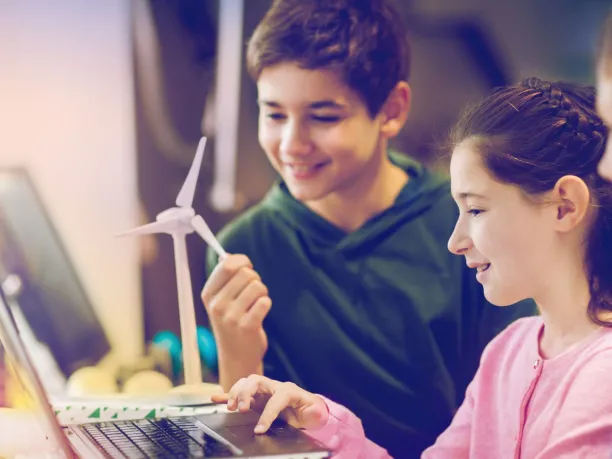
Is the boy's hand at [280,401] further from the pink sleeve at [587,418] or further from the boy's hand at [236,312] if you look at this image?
the pink sleeve at [587,418]

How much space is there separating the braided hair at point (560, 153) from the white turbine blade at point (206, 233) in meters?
0.42

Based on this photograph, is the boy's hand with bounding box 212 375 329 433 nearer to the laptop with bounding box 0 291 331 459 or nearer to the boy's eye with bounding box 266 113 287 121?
the laptop with bounding box 0 291 331 459

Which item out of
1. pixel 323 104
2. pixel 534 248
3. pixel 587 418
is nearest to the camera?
pixel 587 418

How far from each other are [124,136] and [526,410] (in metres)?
0.72

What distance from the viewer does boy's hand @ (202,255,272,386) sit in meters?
1.17

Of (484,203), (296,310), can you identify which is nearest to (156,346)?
(296,310)

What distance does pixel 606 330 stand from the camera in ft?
3.11

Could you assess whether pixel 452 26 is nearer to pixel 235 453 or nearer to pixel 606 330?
pixel 606 330

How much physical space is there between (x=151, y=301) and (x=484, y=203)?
55cm

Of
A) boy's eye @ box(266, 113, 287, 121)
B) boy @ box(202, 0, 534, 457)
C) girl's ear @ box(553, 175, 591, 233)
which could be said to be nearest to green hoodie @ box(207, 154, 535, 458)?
boy @ box(202, 0, 534, 457)

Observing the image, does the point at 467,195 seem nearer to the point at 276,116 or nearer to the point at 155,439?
the point at 276,116

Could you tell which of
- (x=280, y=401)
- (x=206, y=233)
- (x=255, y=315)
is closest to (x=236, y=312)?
(x=255, y=315)

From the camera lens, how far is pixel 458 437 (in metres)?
1.09

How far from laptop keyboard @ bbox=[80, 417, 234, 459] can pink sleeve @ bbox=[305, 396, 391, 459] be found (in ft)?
Result: 0.52
